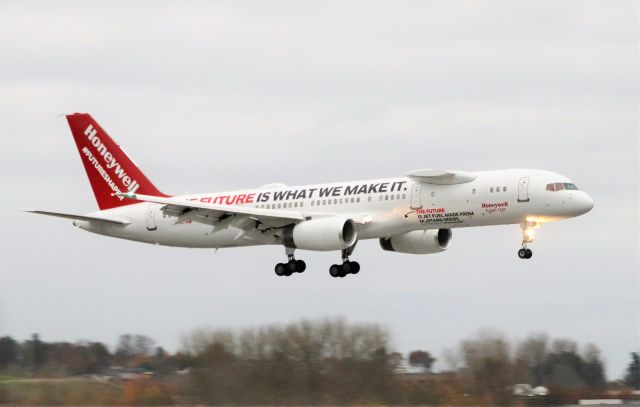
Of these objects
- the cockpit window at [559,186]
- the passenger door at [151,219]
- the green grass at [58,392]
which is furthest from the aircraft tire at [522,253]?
the green grass at [58,392]

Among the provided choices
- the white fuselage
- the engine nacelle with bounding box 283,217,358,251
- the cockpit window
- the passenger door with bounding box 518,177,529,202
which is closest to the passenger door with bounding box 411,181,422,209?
the white fuselage

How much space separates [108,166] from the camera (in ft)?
286

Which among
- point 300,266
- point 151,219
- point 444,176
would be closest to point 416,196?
point 444,176

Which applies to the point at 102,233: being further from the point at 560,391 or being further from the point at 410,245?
the point at 560,391

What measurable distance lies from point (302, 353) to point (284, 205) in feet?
29.1

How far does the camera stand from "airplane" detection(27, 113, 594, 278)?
2904 inches

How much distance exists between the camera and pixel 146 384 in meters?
83.6

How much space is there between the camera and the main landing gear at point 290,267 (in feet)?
262

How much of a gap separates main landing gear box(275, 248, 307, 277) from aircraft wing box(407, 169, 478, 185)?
8270 mm

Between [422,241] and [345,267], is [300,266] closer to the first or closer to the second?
[345,267]

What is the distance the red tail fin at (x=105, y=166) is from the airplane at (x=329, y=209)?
5 centimetres

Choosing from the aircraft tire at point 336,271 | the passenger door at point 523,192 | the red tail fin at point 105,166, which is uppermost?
the red tail fin at point 105,166

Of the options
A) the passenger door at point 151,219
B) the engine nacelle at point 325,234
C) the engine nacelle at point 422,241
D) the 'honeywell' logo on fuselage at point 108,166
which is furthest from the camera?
the 'honeywell' logo on fuselage at point 108,166

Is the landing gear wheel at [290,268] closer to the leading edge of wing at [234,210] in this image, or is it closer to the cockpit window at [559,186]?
the leading edge of wing at [234,210]
